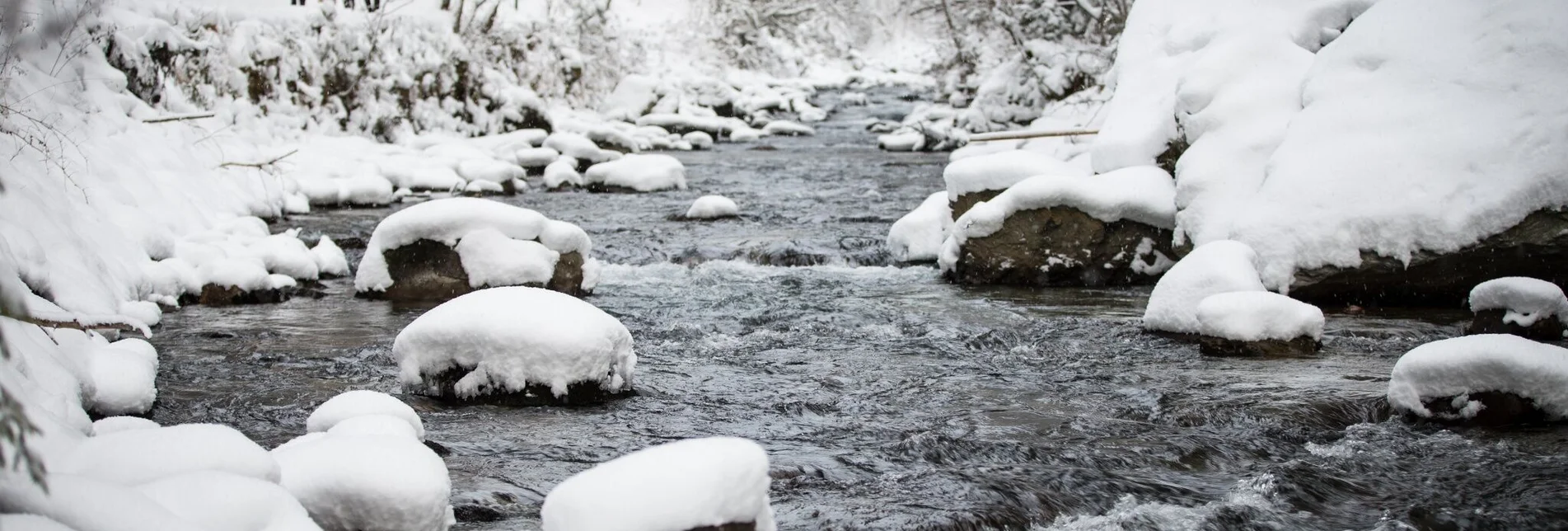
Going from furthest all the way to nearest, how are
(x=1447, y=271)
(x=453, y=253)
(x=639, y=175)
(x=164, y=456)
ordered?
(x=639, y=175), (x=453, y=253), (x=1447, y=271), (x=164, y=456)

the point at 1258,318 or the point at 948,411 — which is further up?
the point at 1258,318

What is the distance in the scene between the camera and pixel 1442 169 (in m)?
7.39

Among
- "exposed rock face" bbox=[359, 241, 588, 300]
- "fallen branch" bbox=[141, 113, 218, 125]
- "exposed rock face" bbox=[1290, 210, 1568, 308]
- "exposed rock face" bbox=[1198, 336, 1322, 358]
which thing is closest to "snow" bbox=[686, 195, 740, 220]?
"exposed rock face" bbox=[359, 241, 588, 300]

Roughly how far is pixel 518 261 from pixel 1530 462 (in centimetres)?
572

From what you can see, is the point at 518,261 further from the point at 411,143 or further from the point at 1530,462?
the point at 411,143

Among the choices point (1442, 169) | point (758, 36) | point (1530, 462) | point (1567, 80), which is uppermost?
point (758, 36)

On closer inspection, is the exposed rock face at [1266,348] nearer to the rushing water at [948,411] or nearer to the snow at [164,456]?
the rushing water at [948,411]

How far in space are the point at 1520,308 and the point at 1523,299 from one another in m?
0.05

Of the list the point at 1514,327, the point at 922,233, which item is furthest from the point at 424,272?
the point at 1514,327

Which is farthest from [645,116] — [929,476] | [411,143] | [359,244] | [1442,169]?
[929,476]

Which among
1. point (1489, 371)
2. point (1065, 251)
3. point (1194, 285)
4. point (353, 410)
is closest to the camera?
point (353, 410)

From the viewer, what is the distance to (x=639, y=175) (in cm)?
1445

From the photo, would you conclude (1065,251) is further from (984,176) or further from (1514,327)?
(1514,327)

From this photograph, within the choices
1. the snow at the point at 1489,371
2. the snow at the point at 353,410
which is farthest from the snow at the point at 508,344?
the snow at the point at 1489,371
